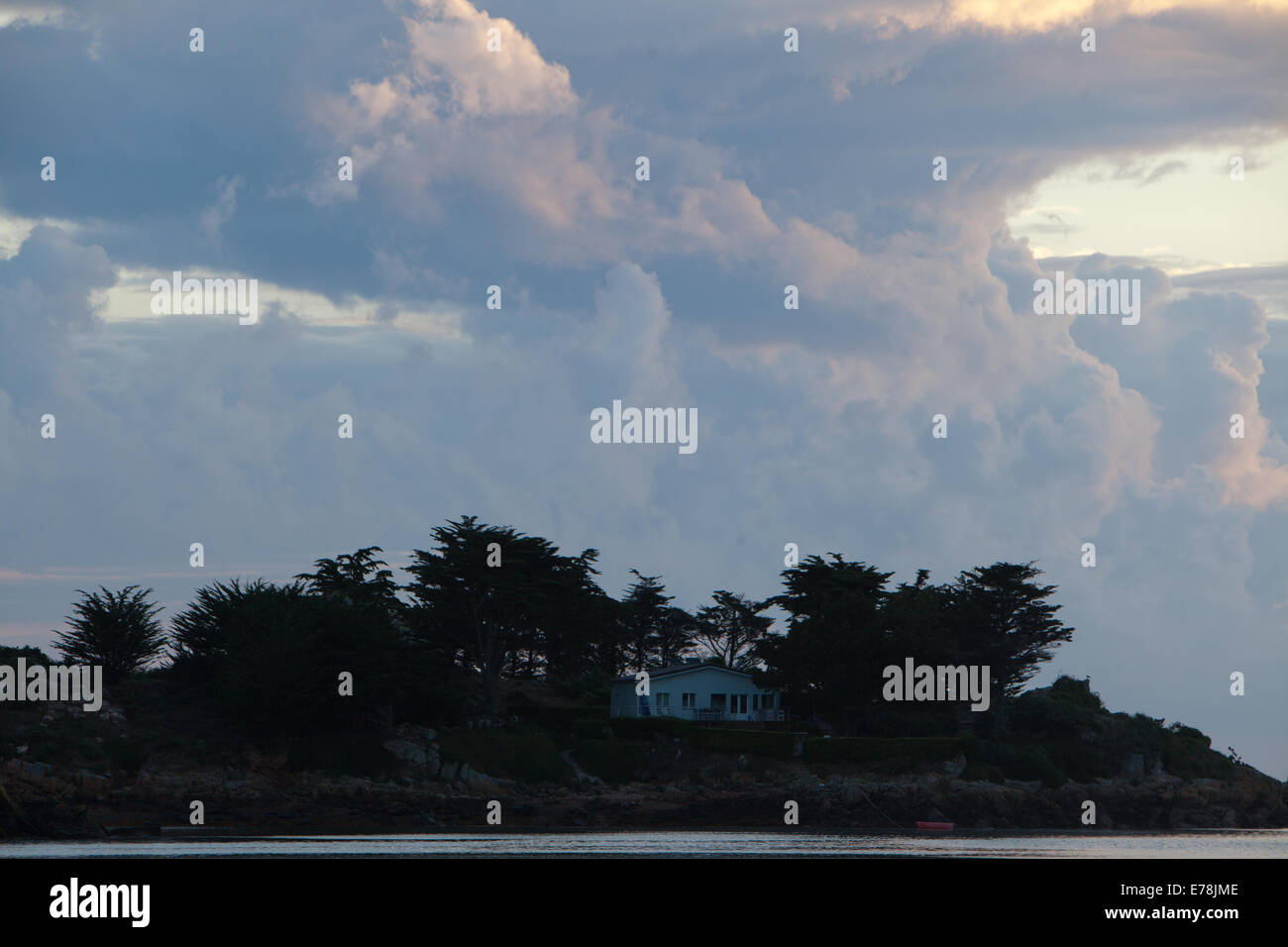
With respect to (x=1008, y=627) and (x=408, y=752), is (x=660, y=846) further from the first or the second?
(x=1008, y=627)

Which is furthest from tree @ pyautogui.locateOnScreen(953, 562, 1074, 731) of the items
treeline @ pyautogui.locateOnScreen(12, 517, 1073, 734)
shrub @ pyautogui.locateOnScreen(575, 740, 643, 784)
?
shrub @ pyautogui.locateOnScreen(575, 740, 643, 784)

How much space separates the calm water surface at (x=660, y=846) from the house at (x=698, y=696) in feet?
86.4

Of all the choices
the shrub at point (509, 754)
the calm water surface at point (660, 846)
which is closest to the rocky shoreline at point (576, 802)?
the shrub at point (509, 754)

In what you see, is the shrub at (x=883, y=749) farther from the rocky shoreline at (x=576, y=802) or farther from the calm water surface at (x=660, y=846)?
the calm water surface at (x=660, y=846)

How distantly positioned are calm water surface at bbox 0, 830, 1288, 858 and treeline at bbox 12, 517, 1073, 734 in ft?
55.5

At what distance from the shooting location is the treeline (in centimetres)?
7012

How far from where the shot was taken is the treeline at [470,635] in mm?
70125

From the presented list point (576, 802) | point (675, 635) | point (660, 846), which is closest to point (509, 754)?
point (576, 802)

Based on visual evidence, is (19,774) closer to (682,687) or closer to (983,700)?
(682,687)

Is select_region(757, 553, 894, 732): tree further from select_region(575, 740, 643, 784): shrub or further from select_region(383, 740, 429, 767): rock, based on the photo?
select_region(383, 740, 429, 767): rock

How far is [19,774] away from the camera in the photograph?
194 ft

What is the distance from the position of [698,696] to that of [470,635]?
55.0 ft
